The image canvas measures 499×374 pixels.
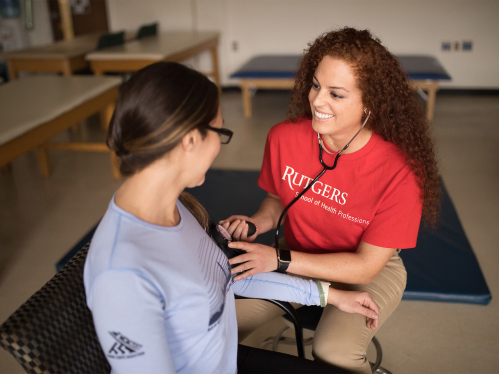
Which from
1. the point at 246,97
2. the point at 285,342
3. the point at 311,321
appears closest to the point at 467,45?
the point at 246,97

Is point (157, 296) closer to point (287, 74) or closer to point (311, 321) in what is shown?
point (311, 321)

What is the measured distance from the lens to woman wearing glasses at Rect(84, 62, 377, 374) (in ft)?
2.44

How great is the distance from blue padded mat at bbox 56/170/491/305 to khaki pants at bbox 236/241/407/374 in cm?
55

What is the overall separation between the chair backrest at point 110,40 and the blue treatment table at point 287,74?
4.36 ft

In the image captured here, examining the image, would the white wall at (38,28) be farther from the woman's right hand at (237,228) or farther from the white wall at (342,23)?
the woman's right hand at (237,228)

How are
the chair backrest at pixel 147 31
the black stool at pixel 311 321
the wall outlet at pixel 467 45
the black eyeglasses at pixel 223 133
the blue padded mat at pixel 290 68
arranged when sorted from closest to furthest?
A: the black eyeglasses at pixel 223 133
the black stool at pixel 311 321
the blue padded mat at pixel 290 68
the chair backrest at pixel 147 31
the wall outlet at pixel 467 45

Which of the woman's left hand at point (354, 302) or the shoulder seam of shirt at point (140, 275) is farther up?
the shoulder seam of shirt at point (140, 275)

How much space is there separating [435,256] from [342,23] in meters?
4.07

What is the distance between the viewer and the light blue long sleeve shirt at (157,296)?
0.74 meters

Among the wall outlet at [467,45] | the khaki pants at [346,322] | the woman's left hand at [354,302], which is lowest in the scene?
the khaki pants at [346,322]

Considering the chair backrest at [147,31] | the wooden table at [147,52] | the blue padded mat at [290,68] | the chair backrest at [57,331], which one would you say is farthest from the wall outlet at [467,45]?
the chair backrest at [57,331]

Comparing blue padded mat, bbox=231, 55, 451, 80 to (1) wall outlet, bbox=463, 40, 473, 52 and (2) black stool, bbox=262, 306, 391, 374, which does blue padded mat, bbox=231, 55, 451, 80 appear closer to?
(1) wall outlet, bbox=463, 40, 473, 52

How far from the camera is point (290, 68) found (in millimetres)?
4730

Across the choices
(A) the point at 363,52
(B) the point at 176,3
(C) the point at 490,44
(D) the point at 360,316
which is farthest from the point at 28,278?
(C) the point at 490,44
